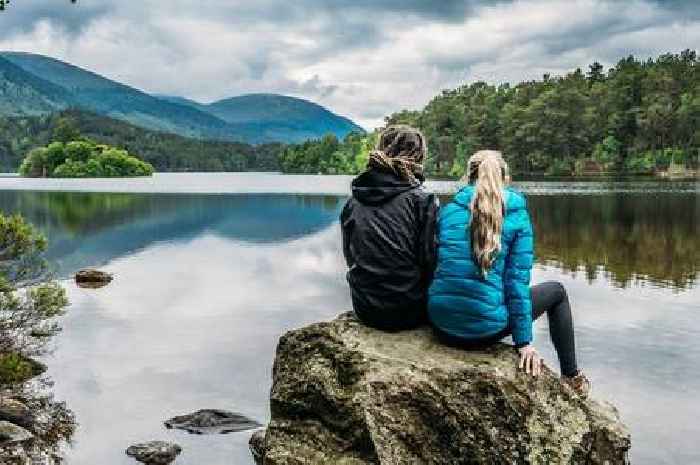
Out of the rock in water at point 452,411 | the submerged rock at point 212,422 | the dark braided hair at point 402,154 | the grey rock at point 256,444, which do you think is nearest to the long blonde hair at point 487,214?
the dark braided hair at point 402,154

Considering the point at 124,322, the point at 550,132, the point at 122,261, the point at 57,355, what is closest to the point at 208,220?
the point at 122,261

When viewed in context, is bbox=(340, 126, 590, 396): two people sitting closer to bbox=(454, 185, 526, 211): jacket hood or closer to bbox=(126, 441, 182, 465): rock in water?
bbox=(454, 185, 526, 211): jacket hood

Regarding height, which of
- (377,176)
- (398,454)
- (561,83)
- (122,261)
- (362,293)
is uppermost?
(561,83)

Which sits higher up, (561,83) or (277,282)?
(561,83)

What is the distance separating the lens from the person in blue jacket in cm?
792

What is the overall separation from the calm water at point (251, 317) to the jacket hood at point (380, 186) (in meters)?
6.38

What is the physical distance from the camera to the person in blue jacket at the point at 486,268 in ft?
26.0

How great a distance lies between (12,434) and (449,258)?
9.10m

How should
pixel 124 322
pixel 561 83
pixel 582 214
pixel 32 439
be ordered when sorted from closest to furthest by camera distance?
pixel 32 439, pixel 124 322, pixel 582 214, pixel 561 83

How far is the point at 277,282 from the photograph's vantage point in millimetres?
34906

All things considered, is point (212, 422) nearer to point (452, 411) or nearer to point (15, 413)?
point (15, 413)

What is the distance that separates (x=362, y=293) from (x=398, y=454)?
1.67m

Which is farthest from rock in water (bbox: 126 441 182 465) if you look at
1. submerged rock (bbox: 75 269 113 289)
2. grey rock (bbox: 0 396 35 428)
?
submerged rock (bbox: 75 269 113 289)

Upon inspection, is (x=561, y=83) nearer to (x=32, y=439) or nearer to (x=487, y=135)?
(x=487, y=135)
